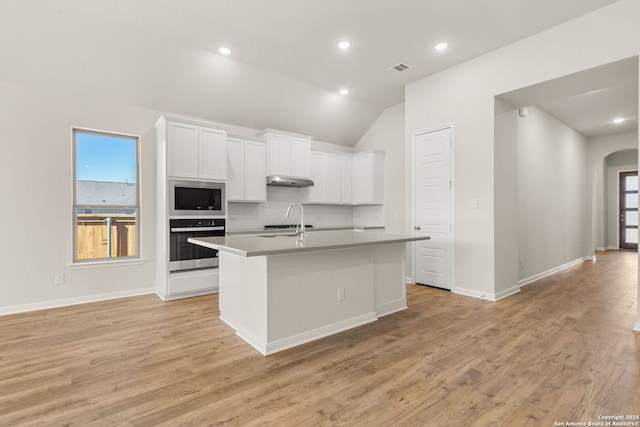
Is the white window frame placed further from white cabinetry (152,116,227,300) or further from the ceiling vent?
the ceiling vent

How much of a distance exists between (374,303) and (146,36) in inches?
152

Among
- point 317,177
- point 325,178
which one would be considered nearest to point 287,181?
point 317,177

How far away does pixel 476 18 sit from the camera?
327cm

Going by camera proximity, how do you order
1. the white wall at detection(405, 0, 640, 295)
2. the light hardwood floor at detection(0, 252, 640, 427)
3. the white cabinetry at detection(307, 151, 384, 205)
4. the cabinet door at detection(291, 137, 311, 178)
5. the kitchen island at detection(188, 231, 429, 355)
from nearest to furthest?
1. the light hardwood floor at detection(0, 252, 640, 427)
2. the kitchen island at detection(188, 231, 429, 355)
3. the white wall at detection(405, 0, 640, 295)
4. the cabinet door at detection(291, 137, 311, 178)
5. the white cabinetry at detection(307, 151, 384, 205)

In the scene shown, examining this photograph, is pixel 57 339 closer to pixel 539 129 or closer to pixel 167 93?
pixel 167 93

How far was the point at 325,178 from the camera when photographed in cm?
614

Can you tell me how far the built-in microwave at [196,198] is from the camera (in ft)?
13.8

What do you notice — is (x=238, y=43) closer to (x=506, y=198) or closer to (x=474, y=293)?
(x=506, y=198)

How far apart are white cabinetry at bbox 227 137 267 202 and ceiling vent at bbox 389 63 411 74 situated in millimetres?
2305

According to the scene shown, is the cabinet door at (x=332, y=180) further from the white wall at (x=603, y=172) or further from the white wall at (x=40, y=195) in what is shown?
the white wall at (x=603, y=172)

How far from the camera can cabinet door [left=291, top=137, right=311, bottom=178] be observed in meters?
5.48

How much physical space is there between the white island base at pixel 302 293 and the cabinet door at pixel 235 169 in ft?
5.94

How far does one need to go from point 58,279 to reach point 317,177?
415 cm

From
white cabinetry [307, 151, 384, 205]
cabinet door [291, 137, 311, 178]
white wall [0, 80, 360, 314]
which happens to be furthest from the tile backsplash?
white wall [0, 80, 360, 314]
